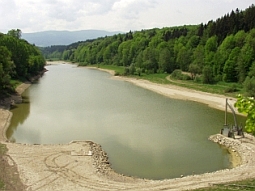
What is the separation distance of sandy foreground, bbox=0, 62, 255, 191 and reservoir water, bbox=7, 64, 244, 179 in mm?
1558

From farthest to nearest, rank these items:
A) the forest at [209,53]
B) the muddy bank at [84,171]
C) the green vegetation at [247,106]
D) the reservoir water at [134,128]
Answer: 1. the forest at [209,53]
2. the reservoir water at [134,128]
3. the muddy bank at [84,171]
4. the green vegetation at [247,106]

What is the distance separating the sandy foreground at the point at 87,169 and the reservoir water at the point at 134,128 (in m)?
1.56

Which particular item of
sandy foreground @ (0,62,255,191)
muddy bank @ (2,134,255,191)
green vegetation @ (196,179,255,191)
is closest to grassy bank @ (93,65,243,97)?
sandy foreground @ (0,62,255,191)

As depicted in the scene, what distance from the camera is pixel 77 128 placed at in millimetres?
37875

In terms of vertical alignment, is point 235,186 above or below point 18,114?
above

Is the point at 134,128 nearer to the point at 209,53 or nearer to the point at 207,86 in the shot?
the point at 207,86

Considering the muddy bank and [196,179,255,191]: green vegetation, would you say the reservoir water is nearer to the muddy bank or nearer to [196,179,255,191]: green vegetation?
the muddy bank

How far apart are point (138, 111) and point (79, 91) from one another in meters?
24.2

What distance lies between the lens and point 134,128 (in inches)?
1491

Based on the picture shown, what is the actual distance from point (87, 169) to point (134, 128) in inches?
580

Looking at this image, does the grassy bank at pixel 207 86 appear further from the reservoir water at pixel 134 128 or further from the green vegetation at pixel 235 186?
the green vegetation at pixel 235 186

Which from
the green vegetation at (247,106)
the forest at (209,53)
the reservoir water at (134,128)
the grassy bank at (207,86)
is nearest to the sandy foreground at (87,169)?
the reservoir water at (134,128)

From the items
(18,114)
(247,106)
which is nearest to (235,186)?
(247,106)

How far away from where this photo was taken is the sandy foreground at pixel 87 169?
20.8 metres
